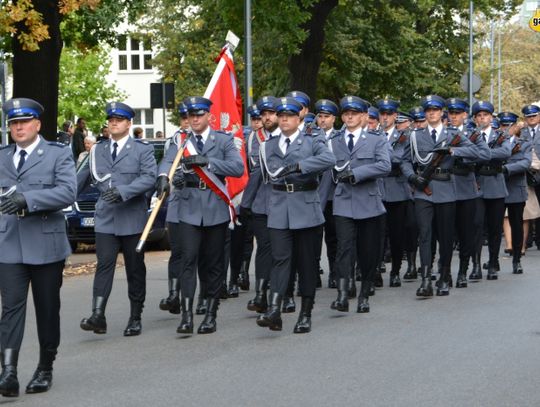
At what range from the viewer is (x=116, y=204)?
1077 cm

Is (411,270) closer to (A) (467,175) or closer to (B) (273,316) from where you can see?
(A) (467,175)

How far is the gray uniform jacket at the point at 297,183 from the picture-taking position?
10.6m

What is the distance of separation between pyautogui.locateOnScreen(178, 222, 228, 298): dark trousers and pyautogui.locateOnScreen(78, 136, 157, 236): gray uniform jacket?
16.5 inches

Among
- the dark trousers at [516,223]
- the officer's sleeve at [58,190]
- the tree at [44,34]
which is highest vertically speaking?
the tree at [44,34]

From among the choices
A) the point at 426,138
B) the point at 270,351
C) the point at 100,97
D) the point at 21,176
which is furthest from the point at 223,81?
the point at 100,97

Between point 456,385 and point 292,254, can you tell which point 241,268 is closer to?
point 292,254

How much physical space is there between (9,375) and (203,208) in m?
3.02

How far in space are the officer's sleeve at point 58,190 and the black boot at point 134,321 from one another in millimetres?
2692

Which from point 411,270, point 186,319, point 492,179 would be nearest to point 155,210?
point 186,319

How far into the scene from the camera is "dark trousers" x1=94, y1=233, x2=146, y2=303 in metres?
10.7

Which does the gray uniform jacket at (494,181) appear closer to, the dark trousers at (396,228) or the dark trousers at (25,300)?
the dark trousers at (396,228)

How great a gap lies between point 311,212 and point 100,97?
154 ft

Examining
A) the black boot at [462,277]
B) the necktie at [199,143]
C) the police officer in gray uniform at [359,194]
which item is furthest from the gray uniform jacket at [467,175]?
the necktie at [199,143]

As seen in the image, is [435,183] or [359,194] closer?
[359,194]
